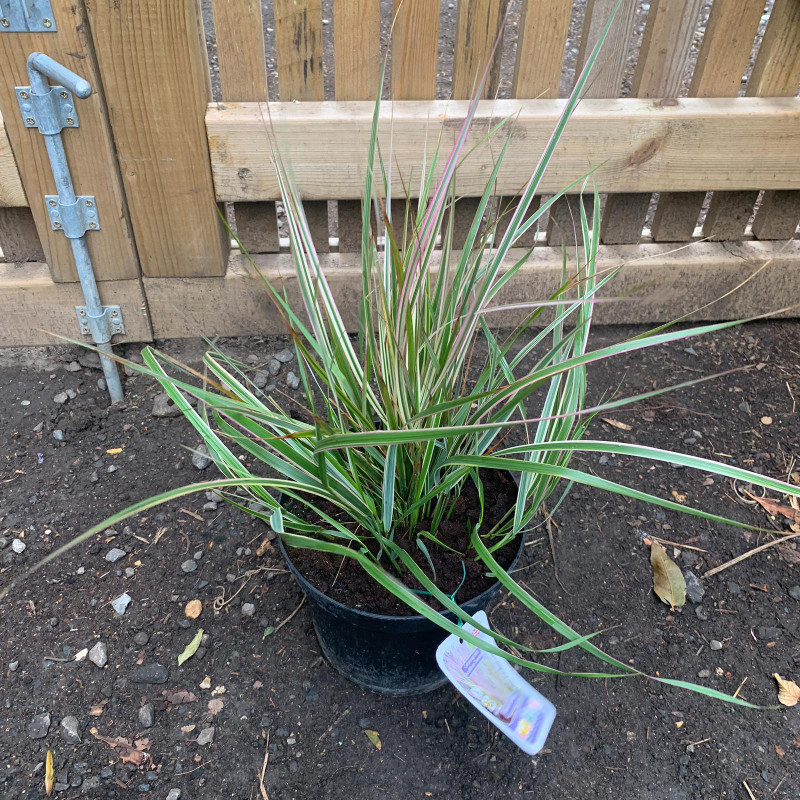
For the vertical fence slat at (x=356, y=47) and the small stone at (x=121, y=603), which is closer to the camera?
the small stone at (x=121, y=603)

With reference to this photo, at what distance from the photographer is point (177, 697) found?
128cm

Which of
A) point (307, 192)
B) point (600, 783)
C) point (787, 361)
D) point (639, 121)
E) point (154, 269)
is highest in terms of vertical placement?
point (639, 121)

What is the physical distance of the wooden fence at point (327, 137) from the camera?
1508 millimetres

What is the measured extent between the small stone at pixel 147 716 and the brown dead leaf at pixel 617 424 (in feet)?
4.27

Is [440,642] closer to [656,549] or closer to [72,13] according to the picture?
[656,549]

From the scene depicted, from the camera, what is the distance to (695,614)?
1444 millimetres

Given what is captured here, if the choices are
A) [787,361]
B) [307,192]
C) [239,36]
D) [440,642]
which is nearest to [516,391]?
[440,642]

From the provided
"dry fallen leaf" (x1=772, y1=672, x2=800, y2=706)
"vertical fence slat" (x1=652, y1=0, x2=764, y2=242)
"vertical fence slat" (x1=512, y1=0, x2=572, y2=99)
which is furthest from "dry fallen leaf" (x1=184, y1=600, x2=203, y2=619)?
"vertical fence slat" (x1=652, y1=0, x2=764, y2=242)

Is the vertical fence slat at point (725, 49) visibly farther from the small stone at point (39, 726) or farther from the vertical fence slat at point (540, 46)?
the small stone at point (39, 726)

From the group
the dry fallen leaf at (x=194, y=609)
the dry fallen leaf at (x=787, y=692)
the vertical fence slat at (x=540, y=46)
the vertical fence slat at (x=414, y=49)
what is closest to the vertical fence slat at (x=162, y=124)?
the vertical fence slat at (x=414, y=49)

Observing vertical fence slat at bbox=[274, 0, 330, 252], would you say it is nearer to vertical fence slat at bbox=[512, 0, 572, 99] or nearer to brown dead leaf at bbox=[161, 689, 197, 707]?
vertical fence slat at bbox=[512, 0, 572, 99]

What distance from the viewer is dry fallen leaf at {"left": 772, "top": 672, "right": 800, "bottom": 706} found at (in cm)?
131

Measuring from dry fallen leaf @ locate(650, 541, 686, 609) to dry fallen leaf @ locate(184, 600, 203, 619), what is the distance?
0.98 meters

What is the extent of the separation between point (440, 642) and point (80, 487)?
0.99 metres
